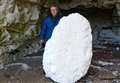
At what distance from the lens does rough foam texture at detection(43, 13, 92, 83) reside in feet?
15.7

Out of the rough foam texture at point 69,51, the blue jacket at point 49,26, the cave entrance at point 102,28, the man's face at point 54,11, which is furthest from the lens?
the cave entrance at point 102,28

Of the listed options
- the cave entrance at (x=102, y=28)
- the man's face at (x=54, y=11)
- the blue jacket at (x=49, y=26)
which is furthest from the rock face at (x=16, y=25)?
the cave entrance at (x=102, y=28)

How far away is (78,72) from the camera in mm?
4805

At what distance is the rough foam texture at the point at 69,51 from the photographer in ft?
15.7

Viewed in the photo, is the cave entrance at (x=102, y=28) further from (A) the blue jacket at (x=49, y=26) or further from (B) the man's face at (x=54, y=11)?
(B) the man's face at (x=54, y=11)

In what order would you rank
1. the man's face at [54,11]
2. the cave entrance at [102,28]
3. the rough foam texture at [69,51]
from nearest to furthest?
1. the rough foam texture at [69,51]
2. the man's face at [54,11]
3. the cave entrance at [102,28]

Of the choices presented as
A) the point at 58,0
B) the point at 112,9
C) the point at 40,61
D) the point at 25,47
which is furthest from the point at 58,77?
the point at 112,9

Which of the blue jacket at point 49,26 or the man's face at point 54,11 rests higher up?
the man's face at point 54,11

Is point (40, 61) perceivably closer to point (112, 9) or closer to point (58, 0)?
point (58, 0)

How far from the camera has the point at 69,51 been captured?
4855mm

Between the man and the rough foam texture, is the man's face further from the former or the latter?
the rough foam texture

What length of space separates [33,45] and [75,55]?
1388 mm

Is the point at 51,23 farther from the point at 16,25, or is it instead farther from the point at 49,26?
the point at 16,25

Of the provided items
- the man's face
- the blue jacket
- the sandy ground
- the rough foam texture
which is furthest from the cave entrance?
the rough foam texture
